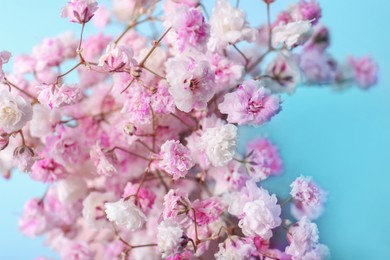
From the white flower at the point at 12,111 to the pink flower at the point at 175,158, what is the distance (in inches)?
5.7

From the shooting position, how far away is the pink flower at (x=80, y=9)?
0.60 m

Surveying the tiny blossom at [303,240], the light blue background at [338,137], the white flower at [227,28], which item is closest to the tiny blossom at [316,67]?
the light blue background at [338,137]

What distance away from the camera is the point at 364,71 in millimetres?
1076

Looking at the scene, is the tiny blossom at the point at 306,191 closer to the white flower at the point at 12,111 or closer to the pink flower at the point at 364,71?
the white flower at the point at 12,111

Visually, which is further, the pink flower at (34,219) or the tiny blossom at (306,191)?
the pink flower at (34,219)

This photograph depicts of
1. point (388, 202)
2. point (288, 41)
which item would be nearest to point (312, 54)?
point (288, 41)

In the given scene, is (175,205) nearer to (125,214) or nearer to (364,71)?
(125,214)

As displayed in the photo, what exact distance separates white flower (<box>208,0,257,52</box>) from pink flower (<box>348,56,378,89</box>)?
0.45 metres

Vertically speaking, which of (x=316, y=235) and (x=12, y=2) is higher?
(x=12, y=2)

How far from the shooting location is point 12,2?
107cm

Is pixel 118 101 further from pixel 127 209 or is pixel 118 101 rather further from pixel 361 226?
pixel 361 226

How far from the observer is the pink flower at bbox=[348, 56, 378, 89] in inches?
42.3

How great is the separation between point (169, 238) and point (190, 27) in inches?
8.8

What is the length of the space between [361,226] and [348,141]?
0.16 metres
